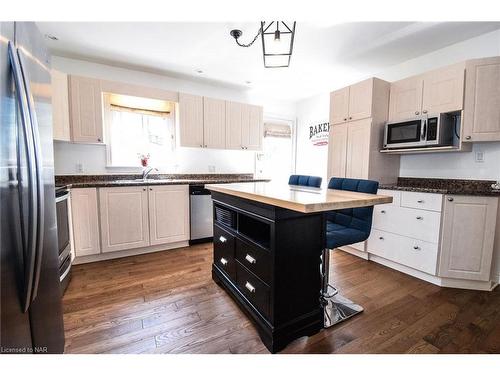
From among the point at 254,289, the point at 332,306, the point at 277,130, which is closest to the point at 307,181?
the point at 332,306

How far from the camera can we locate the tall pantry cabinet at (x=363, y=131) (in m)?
2.76

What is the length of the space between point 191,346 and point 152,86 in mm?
3365

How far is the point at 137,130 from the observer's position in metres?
3.40

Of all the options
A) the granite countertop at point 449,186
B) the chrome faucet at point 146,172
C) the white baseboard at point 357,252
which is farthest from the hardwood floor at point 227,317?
the chrome faucet at point 146,172

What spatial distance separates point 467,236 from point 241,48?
3011mm

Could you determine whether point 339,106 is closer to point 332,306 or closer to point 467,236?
point 467,236

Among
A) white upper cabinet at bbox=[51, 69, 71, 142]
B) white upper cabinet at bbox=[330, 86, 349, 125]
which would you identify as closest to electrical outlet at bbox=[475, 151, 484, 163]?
white upper cabinet at bbox=[330, 86, 349, 125]

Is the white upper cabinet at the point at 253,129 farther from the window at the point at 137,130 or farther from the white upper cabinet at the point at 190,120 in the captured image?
the window at the point at 137,130

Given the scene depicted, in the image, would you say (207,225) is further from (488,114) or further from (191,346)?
(488,114)

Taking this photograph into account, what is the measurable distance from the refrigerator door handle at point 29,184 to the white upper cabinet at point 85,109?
2.31 meters

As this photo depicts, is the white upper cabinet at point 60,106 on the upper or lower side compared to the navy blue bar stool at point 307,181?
upper

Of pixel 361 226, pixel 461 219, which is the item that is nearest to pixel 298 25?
pixel 361 226

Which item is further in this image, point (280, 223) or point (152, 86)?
point (152, 86)

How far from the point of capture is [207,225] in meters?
3.30
